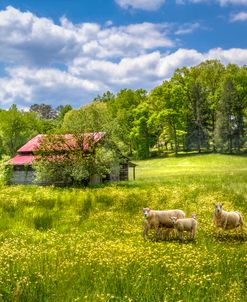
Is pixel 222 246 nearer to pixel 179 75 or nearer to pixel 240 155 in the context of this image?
pixel 240 155

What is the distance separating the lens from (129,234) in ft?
64.5

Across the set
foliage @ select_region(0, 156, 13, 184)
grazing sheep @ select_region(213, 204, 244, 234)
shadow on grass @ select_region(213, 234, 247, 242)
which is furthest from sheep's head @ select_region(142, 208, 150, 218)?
foliage @ select_region(0, 156, 13, 184)

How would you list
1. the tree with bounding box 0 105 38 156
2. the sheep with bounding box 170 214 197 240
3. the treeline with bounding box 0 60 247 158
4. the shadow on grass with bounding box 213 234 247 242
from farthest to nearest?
1. the tree with bounding box 0 105 38 156
2. the treeline with bounding box 0 60 247 158
3. the shadow on grass with bounding box 213 234 247 242
4. the sheep with bounding box 170 214 197 240

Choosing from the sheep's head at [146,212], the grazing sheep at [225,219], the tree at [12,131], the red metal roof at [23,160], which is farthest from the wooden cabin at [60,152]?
the tree at [12,131]

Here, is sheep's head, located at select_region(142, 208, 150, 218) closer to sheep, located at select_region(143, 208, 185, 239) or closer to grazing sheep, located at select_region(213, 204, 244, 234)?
sheep, located at select_region(143, 208, 185, 239)

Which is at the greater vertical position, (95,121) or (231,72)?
(231,72)

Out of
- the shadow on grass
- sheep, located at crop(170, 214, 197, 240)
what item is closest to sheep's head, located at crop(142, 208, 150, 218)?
sheep, located at crop(170, 214, 197, 240)

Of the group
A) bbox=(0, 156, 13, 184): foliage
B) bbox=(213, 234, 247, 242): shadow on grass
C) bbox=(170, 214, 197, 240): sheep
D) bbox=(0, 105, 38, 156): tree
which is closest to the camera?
bbox=(170, 214, 197, 240): sheep

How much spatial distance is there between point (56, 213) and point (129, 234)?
7809 millimetres

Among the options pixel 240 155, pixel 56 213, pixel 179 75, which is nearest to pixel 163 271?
pixel 56 213

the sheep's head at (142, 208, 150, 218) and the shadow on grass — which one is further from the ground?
the sheep's head at (142, 208, 150, 218)

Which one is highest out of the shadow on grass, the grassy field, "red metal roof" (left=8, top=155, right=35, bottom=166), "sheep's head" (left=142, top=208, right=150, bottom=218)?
"red metal roof" (left=8, top=155, right=35, bottom=166)

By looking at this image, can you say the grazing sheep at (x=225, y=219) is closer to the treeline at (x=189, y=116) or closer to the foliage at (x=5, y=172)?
the foliage at (x=5, y=172)

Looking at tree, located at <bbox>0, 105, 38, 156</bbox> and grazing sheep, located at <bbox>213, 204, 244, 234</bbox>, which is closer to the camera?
grazing sheep, located at <bbox>213, 204, 244, 234</bbox>
